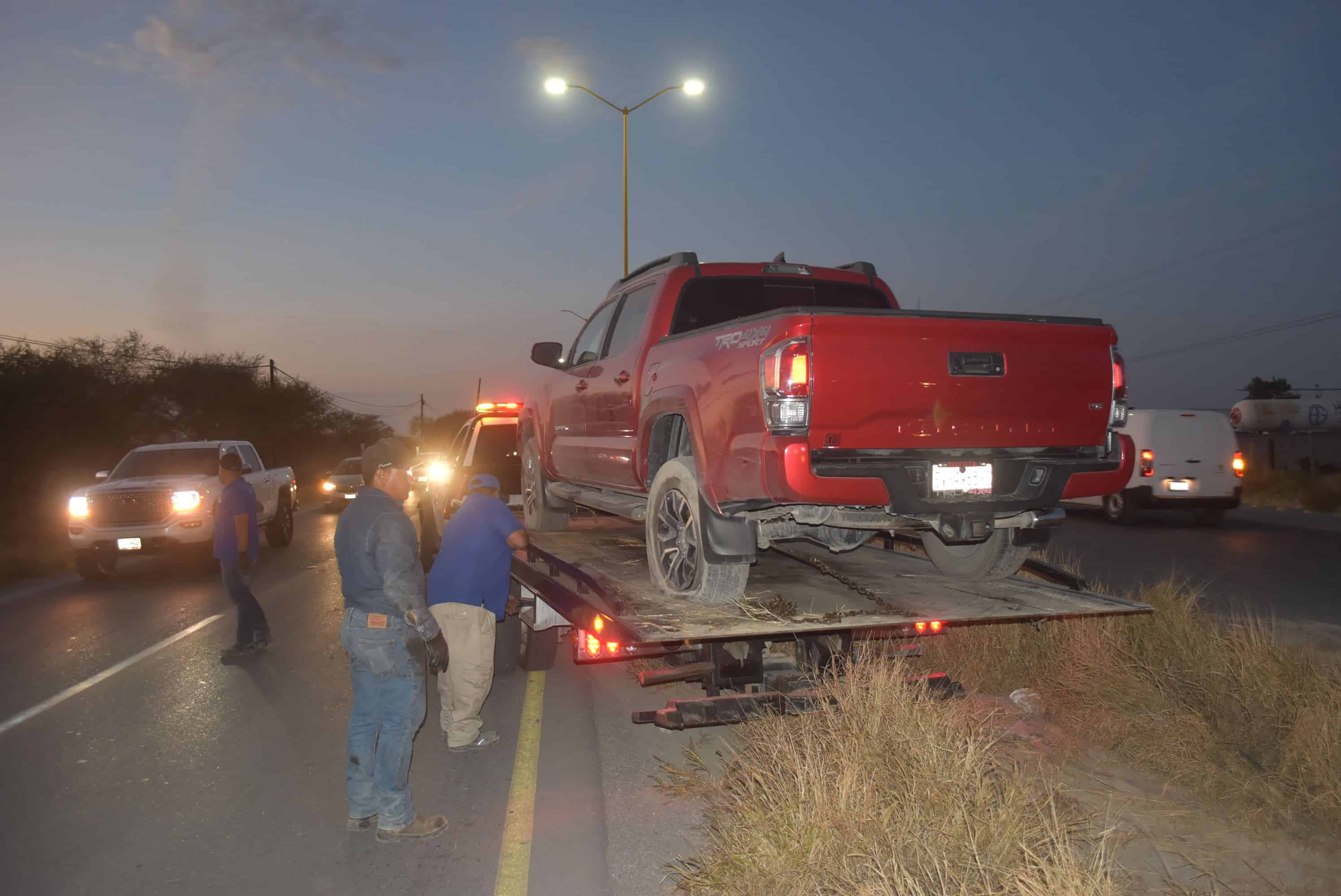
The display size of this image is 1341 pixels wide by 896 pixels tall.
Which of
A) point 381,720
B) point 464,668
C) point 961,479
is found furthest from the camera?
point 464,668

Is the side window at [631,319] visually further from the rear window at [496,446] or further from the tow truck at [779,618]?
the rear window at [496,446]

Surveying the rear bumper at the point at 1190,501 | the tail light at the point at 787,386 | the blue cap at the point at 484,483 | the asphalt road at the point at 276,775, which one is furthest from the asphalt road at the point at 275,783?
the rear bumper at the point at 1190,501

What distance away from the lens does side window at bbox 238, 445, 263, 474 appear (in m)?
17.7

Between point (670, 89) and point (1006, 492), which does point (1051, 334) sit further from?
point (670, 89)

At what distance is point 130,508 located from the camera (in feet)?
47.5

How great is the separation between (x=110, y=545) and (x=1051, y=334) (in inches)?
539

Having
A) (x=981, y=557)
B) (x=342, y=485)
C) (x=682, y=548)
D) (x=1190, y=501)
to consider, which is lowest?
(x=342, y=485)

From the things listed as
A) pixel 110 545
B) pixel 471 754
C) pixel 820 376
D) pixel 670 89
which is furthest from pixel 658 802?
pixel 670 89

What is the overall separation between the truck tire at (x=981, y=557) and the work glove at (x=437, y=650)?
113 inches

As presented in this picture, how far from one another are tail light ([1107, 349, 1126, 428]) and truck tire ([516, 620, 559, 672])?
14.4 feet

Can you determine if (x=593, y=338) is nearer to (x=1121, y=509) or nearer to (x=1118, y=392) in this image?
(x=1118, y=392)

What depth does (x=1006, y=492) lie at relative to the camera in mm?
5133

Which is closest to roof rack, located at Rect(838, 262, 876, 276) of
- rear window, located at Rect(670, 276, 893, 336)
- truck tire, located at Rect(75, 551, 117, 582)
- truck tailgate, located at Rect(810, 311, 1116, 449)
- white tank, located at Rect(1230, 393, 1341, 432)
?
rear window, located at Rect(670, 276, 893, 336)

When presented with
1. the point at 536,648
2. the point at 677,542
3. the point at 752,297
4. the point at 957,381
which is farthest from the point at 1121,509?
the point at 957,381
